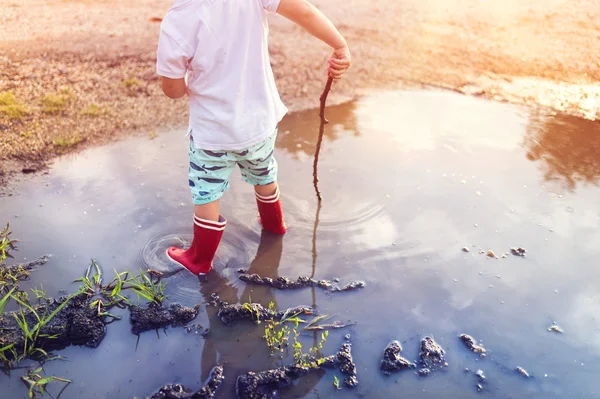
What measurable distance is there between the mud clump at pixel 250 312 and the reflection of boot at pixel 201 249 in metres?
0.28

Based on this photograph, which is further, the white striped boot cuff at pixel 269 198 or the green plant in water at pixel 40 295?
the white striped boot cuff at pixel 269 198

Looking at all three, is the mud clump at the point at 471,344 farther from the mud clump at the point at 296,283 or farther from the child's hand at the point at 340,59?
the child's hand at the point at 340,59

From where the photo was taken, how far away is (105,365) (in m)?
2.15

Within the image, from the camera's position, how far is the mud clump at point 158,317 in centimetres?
231

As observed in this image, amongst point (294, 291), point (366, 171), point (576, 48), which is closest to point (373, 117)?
point (366, 171)

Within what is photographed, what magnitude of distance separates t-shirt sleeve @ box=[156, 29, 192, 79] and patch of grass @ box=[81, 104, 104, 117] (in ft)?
6.81

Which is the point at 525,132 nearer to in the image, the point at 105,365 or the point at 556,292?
the point at 556,292

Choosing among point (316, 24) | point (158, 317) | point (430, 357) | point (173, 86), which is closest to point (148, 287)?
point (158, 317)

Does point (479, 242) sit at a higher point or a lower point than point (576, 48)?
lower

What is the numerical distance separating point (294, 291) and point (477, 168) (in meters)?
1.61

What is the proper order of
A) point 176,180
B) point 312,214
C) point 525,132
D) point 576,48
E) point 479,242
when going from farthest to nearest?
1. point 576,48
2. point 525,132
3. point 176,180
4. point 312,214
5. point 479,242

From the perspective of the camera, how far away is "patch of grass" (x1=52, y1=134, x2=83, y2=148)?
353cm

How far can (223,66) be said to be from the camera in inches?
82.7

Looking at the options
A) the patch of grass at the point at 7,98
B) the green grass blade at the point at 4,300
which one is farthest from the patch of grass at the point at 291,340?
the patch of grass at the point at 7,98
